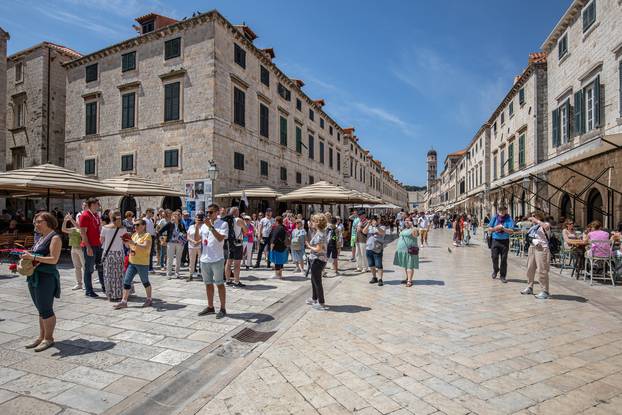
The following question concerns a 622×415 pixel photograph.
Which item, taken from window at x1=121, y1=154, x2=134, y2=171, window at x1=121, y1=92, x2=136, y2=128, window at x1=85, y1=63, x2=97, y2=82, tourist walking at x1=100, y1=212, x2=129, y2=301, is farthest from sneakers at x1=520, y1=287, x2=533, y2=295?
window at x1=85, y1=63, x2=97, y2=82

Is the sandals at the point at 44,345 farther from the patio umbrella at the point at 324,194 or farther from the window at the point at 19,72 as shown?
the window at the point at 19,72

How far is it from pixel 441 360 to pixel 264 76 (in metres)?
22.1

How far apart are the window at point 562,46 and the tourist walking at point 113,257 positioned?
19775 millimetres

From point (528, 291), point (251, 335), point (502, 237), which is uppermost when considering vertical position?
point (502, 237)

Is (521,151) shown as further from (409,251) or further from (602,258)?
(409,251)

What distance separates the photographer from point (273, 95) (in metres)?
24.1

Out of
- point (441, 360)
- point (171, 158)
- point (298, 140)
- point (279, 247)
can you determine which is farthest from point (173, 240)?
point (298, 140)

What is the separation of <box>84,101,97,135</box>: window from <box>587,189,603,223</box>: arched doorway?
26.2 metres

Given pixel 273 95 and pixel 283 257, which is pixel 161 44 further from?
pixel 283 257

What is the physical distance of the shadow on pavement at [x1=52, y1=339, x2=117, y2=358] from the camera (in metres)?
4.06

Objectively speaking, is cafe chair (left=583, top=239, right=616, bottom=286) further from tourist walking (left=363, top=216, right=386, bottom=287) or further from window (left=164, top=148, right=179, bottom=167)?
window (left=164, top=148, right=179, bottom=167)

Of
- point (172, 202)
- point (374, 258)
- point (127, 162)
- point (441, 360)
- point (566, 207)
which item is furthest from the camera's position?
point (127, 162)

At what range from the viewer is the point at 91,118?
2211 cm

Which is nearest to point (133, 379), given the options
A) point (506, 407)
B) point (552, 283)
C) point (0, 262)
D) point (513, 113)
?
point (506, 407)
